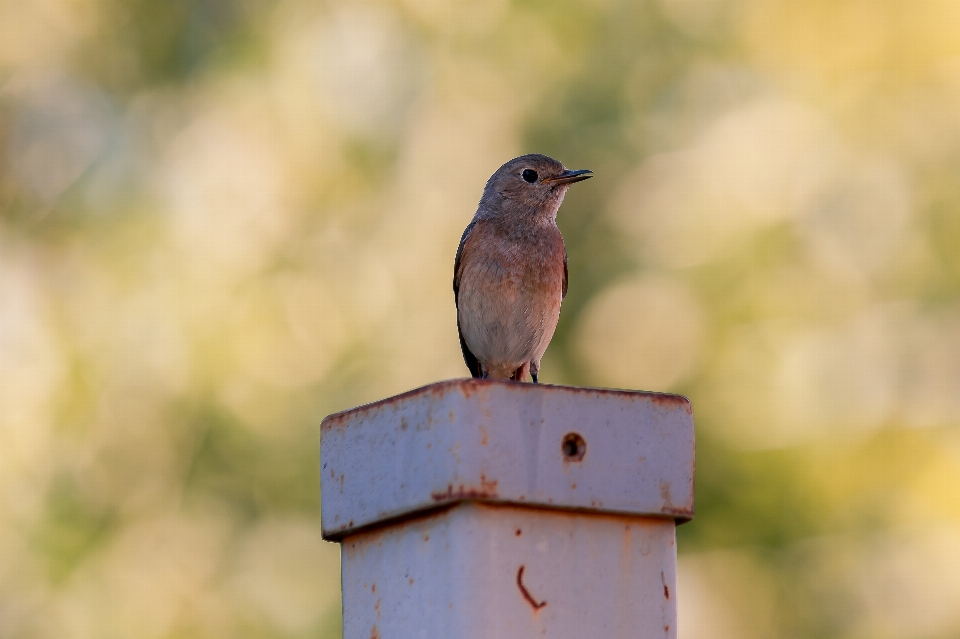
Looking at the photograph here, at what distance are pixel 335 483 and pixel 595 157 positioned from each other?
11612 millimetres

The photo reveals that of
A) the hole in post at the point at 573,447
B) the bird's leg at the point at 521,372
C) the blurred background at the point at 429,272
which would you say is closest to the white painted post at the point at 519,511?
the hole in post at the point at 573,447

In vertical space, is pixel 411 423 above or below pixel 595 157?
below

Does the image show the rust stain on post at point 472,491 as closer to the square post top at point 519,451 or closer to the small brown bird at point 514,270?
the square post top at point 519,451

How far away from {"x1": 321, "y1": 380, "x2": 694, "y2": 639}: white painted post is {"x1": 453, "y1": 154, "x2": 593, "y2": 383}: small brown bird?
15.6 feet

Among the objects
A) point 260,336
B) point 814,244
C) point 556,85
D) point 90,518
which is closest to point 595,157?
point 556,85

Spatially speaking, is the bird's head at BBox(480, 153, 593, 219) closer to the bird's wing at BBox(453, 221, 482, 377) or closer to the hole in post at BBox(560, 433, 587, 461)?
the bird's wing at BBox(453, 221, 482, 377)

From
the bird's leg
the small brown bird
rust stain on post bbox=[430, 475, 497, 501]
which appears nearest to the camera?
rust stain on post bbox=[430, 475, 497, 501]

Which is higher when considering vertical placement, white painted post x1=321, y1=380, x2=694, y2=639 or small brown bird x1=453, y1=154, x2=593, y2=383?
small brown bird x1=453, y1=154, x2=593, y2=383

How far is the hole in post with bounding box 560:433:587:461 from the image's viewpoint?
3.47m

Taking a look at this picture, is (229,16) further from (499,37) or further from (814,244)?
(814,244)

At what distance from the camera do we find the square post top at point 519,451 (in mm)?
3400

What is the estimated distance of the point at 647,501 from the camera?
354 cm

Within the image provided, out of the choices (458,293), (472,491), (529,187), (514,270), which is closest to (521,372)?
(458,293)

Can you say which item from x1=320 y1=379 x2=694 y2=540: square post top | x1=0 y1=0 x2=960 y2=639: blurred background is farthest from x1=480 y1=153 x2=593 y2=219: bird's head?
x1=320 y1=379 x2=694 y2=540: square post top
